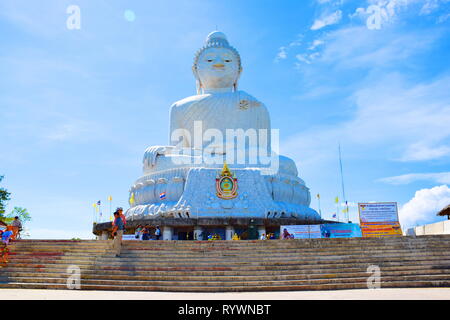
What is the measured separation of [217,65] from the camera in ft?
88.3

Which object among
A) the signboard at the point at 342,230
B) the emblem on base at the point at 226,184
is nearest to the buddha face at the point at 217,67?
the emblem on base at the point at 226,184

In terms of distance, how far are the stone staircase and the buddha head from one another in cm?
1669

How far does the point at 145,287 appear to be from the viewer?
930cm

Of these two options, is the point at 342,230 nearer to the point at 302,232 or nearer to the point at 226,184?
the point at 302,232

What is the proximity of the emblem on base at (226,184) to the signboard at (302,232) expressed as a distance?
484 centimetres

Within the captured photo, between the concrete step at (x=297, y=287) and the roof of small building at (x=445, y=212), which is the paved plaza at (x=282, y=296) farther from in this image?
the roof of small building at (x=445, y=212)

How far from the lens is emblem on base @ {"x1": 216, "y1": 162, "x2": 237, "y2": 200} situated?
2105 cm

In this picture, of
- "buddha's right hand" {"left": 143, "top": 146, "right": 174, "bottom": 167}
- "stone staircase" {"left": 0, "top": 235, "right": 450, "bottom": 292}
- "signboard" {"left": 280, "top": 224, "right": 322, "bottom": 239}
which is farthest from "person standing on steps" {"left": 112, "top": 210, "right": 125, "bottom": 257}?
"buddha's right hand" {"left": 143, "top": 146, "right": 174, "bottom": 167}

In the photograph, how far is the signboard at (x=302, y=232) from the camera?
646 inches

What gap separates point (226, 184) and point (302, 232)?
5.62 meters

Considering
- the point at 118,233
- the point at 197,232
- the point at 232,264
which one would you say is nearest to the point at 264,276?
the point at 232,264

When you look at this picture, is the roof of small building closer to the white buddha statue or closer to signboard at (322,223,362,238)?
signboard at (322,223,362,238)
